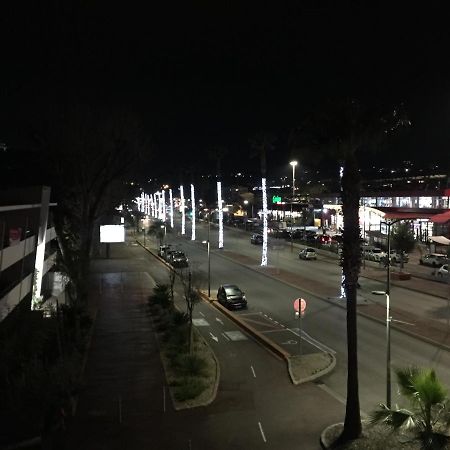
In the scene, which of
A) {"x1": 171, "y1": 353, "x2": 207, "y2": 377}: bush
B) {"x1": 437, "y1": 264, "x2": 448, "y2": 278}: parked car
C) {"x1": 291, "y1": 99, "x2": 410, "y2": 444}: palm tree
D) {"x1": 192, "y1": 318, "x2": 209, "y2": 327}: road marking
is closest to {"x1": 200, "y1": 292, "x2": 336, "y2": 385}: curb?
{"x1": 192, "y1": 318, "x2": 209, "y2": 327}: road marking

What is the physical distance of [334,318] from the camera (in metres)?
33.2

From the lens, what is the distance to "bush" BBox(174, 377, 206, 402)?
61.7ft

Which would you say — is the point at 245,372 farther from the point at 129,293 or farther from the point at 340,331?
the point at 129,293

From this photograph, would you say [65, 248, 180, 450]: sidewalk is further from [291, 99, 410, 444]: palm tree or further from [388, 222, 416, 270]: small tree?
[388, 222, 416, 270]: small tree

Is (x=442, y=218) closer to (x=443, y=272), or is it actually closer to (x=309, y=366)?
(x=443, y=272)

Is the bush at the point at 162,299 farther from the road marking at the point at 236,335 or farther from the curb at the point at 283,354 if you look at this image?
the road marking at the point at 236,335

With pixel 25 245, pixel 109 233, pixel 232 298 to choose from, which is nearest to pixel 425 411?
pixel 232 298

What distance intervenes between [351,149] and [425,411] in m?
7.42

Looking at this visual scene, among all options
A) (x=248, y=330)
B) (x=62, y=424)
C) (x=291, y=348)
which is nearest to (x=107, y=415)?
(x=62, y=424)

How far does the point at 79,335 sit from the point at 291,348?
9.93 metres

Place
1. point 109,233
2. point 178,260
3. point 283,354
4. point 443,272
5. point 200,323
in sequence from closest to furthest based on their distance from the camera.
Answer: point 283,354, point 200,323, point 443,272, point 178,260, point 109,233

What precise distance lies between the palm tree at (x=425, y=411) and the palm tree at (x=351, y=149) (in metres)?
2.31

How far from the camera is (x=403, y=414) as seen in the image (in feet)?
44.0

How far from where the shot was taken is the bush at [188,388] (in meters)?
18.8
